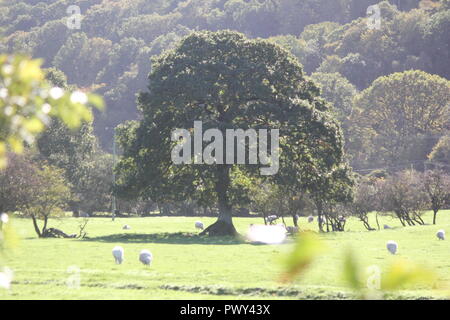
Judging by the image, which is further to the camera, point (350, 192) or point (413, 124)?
point (413, 124)

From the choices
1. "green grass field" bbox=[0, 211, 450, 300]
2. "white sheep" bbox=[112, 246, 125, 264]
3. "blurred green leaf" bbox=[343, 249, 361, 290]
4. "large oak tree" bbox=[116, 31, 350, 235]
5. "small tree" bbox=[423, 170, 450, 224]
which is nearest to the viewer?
"blurred green leaf" bbox=[343, 249, 361, 290]

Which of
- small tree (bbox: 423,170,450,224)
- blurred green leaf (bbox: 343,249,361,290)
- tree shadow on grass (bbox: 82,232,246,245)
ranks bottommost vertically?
tree shadow on grass (bbox: 82,232,246,245)

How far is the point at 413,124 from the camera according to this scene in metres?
96.3

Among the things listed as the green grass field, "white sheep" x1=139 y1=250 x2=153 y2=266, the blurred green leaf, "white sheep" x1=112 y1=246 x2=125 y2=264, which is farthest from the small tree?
the blurred green leaf

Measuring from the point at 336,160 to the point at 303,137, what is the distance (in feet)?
6.65

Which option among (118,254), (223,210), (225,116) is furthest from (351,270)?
(223,210)

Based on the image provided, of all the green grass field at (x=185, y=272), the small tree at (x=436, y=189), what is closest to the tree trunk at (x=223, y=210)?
the green grass field at (x=185, y=272)

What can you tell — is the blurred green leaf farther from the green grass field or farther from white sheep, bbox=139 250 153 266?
white sheep, bbox=139 250 153 266

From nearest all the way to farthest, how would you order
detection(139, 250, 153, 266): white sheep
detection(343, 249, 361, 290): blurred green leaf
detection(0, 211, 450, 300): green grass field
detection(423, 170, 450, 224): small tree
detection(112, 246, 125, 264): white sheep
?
detection(343, 249, 361, 290): blurred green leaf
detection(0, 211, 450, 300): green grass field
detection(139, 250, 153, 266): white sheep
detection(112, 246, 125, 264): white sheep
detection(423, 170, 450, 224): small tree

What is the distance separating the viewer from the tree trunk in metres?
37.3
